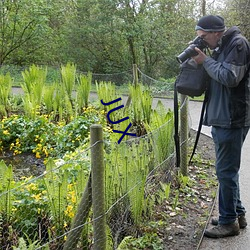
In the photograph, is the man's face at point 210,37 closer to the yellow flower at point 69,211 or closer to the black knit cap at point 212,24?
the black knit cap at point 212,24

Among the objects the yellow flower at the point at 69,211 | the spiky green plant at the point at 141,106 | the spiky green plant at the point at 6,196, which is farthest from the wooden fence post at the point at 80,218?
the spiky green plant at the point at 141,106

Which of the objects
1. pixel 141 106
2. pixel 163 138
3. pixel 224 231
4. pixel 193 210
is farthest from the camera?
pixel 141 106

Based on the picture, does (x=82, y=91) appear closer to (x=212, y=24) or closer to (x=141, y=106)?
(x=141, y=106)

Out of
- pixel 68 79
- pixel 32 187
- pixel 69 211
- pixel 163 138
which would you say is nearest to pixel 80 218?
pixel 69 211

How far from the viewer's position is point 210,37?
3.10m

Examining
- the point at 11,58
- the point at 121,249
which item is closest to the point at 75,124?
the point at 121,249

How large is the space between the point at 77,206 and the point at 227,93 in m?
1.46

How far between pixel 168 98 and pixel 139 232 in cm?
757

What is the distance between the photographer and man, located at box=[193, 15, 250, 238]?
2902 mm

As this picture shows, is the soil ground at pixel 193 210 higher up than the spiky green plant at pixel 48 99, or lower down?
lower down

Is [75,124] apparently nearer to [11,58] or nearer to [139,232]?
[139,232]

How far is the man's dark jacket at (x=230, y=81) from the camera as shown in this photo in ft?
9.48

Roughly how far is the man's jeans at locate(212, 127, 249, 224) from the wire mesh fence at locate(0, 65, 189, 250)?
2.15 feet

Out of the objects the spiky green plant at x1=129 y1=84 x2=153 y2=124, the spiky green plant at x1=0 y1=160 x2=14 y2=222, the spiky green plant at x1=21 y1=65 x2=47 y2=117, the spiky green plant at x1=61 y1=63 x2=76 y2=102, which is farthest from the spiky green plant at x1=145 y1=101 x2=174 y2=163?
the spiky green plant at x1=61 y1=63 x2=76 y2=102
